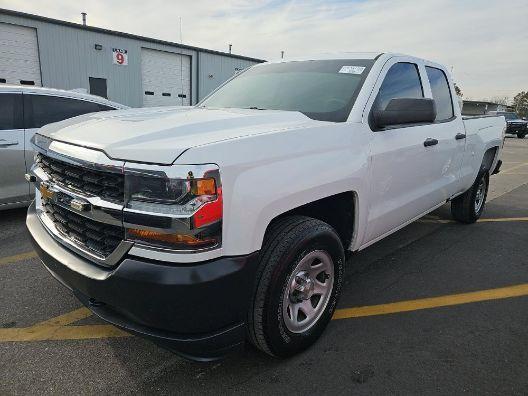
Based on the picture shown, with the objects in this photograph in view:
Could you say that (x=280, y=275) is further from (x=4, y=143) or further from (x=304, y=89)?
(x=4, y=143)

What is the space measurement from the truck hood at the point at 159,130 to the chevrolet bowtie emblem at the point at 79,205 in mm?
288

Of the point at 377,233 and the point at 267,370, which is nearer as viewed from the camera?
the point at 267,370

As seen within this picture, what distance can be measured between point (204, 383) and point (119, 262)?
2.83ft

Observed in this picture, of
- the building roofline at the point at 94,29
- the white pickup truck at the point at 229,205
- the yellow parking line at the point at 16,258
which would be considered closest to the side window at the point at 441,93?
the white pickup truck at the point at 229,205

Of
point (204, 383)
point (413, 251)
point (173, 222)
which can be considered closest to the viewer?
point (173, 222)

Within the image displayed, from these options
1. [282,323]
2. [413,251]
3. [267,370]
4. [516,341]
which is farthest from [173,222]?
[413,251]

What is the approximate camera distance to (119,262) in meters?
1.97

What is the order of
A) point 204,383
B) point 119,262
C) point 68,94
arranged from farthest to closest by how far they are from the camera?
point 68,94 → point 204,383 → point 119,262

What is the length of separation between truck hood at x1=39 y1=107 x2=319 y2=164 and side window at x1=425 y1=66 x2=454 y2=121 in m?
1.95

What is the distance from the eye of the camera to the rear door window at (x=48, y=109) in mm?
4930

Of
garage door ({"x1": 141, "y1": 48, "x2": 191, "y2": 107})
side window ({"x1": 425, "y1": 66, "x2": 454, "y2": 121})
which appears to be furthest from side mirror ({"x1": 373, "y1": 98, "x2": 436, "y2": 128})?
garage door ({"x1": 141, "y1": 48, "x2": 191, "y2": 107})

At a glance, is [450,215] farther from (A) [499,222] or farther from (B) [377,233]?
Answer: (B) [377,233]

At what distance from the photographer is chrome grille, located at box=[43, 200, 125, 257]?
2025mm

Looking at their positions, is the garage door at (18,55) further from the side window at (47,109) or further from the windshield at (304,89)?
the windshield at (304,89)
